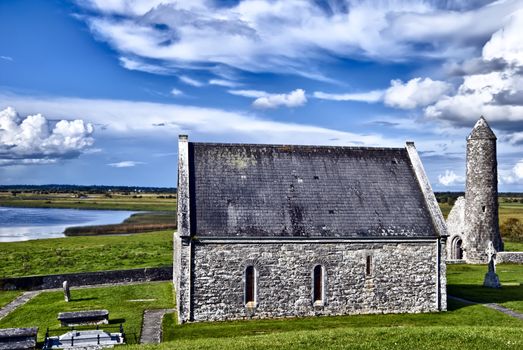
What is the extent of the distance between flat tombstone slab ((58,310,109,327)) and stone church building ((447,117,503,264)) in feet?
121

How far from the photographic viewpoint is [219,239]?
28.6 meters

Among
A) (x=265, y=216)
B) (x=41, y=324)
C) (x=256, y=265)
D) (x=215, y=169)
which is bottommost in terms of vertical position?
(x=41, y=324)

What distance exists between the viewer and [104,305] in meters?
33.2

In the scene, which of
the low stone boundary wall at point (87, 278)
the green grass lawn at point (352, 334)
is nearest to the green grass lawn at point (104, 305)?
the low stone boundary wall at point (87, 278)

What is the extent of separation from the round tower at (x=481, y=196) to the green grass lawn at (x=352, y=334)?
24.7 meters

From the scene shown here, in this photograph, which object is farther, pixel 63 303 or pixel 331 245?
pixel 63 303

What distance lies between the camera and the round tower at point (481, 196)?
5272cm

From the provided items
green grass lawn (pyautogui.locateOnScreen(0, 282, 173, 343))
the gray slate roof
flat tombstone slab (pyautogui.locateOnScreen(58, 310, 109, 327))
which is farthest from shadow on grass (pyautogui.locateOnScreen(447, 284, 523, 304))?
flat tombstone slab (pyautogui.locateOnScreen(58, 310, 109, 327))

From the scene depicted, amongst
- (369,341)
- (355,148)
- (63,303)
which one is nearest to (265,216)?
(355,148)

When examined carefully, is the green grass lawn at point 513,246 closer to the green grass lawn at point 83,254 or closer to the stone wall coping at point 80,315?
the green grass lawn at point 83,254

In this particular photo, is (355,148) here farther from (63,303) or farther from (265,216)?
(63,303)

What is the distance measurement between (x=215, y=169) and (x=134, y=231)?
59056 millimetres

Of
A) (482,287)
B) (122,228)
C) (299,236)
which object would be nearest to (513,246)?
(482,287)

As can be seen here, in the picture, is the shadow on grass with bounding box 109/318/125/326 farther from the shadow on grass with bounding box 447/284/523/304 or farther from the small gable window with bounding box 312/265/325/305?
the shadow on grass with bounding box 447/284/523/304
